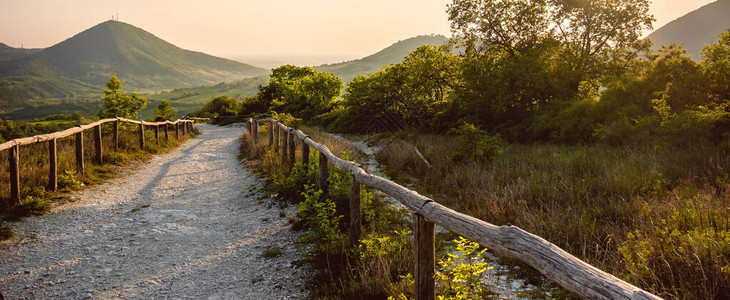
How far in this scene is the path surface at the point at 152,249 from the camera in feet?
13.2

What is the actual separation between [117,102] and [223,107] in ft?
87.4

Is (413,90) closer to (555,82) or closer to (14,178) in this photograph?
(555,82)

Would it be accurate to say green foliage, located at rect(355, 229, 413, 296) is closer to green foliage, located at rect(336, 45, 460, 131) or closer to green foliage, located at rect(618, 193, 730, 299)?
green foliage, located at rect(618, 193, 730, 299)

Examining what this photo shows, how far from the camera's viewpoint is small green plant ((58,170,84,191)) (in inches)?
289

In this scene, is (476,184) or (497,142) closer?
(476,184)

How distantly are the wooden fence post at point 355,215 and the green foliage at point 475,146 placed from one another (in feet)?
20.6

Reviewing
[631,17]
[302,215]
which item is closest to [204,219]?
[302,215]

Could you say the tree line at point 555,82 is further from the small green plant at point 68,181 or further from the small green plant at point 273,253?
the small green plant at point 68,181

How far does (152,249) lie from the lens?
5.06 metres

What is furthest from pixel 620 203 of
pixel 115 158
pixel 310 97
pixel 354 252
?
pixel 310 97

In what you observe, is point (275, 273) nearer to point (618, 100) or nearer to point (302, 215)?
point (302, 215)

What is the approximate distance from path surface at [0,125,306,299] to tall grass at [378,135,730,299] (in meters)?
3.47

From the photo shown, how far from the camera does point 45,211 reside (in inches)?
241

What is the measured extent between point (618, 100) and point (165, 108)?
31.6 m
